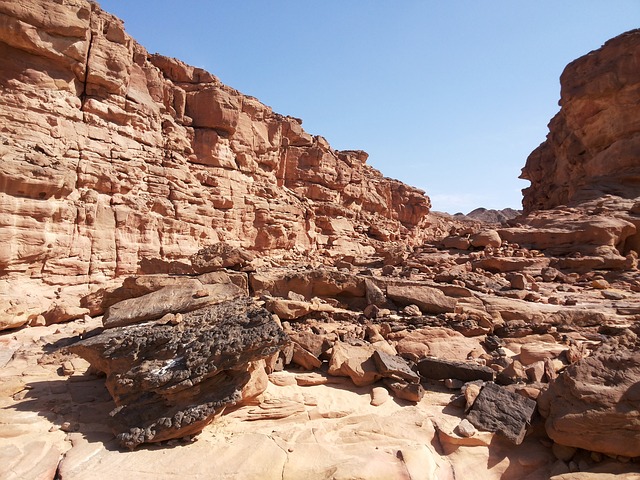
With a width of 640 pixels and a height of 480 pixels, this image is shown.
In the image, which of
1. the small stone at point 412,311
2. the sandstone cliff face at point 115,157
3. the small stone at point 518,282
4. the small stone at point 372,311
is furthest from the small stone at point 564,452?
the sandstone cliff face at point 115,157

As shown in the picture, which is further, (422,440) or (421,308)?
(421,308)

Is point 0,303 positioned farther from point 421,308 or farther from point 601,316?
point 601,316

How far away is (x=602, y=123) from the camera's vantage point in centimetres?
1576

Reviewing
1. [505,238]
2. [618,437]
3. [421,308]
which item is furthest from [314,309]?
[505,238]

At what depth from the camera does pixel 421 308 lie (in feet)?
22.7

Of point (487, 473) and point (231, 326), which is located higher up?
point (231, 326)

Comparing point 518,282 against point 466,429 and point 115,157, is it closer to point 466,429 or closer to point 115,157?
point 466,429

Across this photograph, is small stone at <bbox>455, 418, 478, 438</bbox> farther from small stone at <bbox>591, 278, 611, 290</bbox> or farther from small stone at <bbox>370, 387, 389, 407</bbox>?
small stone at <bbox>591, 278, 611, 290</bbox>

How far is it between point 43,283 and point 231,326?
9.19 m

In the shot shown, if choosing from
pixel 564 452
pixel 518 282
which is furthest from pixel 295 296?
pixel 518 282

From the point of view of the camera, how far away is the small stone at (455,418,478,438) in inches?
134

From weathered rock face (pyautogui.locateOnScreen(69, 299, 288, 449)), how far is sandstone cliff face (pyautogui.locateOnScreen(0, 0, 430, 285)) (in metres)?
8.15

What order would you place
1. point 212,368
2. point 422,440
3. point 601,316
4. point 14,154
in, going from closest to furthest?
1. point 422,440
2. point 212,368
3. point 601,316
4. point 14,154

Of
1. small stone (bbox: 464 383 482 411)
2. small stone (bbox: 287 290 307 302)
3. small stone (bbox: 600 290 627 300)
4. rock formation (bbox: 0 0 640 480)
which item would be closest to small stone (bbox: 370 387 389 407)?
rock formation (bbox: 0 0 640 480)
